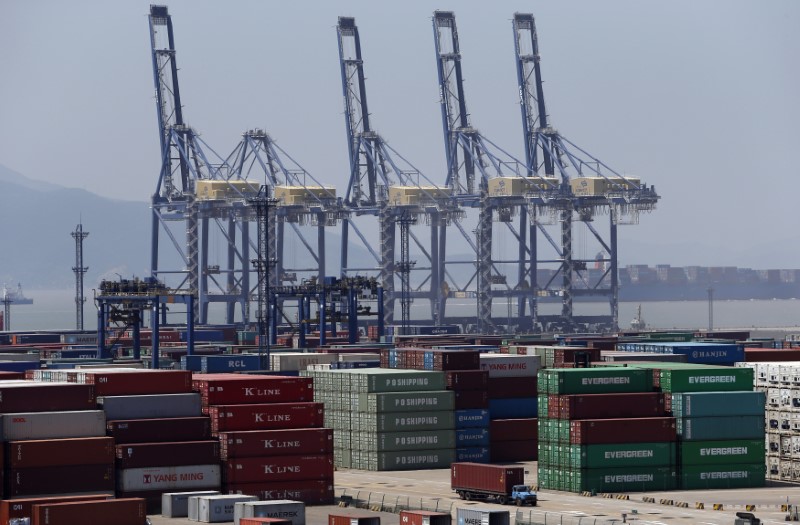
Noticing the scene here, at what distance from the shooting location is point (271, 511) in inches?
2303

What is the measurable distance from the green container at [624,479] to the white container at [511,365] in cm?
1225

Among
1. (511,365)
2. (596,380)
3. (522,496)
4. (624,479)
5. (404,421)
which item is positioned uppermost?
(511,365)

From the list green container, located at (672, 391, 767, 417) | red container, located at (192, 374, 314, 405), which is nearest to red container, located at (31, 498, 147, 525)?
red container, located at (192, 374, 314, 405)

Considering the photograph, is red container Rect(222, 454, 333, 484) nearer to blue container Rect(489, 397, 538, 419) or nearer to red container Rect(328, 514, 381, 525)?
red container Rect(328, 514, 381, 525)

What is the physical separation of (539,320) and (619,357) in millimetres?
111617

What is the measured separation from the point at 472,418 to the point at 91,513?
28.3 meters

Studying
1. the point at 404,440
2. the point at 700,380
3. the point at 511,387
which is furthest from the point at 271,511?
A: the point at 511,387

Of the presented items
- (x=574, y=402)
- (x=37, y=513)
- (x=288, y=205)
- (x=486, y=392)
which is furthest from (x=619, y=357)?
(x=288, y=205)

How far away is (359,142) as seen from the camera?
18712 centimetres

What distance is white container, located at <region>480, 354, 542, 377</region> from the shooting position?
83.8 metres

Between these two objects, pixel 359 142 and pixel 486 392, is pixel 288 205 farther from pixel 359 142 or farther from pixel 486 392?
pixel 486 392

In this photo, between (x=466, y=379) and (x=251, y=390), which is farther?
(x=466, y=379)

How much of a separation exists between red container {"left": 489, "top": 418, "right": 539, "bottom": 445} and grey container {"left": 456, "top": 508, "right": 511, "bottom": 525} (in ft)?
74.8

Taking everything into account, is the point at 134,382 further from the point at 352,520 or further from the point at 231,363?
the point at 231,363
